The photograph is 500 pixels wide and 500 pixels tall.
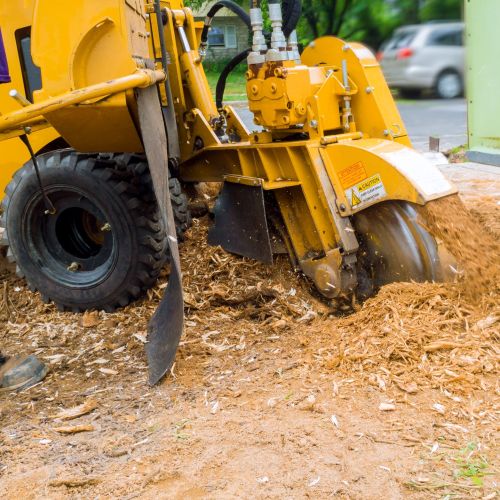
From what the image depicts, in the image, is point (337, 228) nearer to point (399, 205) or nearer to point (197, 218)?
point (399, 205)

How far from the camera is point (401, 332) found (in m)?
3.62

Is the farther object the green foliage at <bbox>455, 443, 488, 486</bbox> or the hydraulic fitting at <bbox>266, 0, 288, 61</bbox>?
the hydraulic fitting at <bbox>266, 0, 288, 61</bbox>

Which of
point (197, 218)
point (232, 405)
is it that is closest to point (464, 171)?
point (197, 218)

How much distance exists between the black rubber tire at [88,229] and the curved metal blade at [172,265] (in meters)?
0.79

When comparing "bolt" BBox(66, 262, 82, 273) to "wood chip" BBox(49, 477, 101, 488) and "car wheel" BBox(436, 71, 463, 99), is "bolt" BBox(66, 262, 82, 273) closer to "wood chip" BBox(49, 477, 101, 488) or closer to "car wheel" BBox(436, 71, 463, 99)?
"wood chip" BBox(49, 477, 101, 488)

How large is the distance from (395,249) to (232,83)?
2.24m

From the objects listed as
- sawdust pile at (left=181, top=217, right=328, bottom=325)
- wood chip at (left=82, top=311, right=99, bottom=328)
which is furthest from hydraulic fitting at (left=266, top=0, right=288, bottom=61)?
wood chip at (left=82, top=311, right=99, bottom=328)

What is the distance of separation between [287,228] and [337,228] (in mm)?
450

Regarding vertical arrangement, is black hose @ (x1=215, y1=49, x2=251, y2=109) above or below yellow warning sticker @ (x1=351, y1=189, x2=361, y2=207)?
above

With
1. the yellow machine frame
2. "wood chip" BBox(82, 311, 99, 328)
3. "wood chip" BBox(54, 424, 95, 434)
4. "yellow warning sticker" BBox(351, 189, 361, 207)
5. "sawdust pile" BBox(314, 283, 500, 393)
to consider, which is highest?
the yellow machine frame

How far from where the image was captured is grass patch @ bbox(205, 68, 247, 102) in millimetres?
5201

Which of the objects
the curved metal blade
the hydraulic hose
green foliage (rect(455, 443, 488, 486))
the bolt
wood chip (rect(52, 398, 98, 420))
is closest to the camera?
green foliage (rect(455, 443, 488, 486))

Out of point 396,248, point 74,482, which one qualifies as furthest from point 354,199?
point 74,482

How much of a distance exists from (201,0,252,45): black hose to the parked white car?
3.99m
